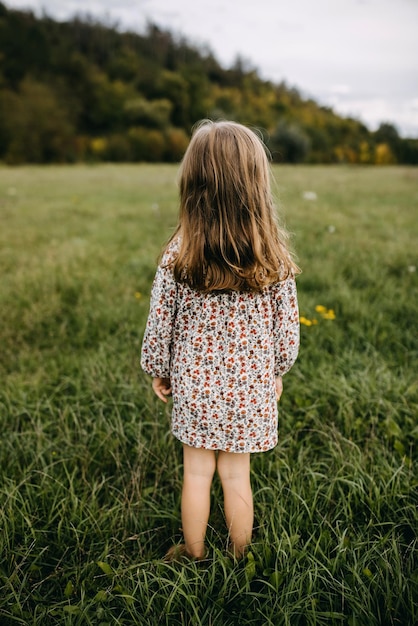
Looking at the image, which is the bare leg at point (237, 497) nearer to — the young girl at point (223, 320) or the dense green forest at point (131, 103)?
the young girl at point (223, 320)

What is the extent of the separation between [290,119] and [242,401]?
190 feet

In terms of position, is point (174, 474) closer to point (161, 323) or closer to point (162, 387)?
point (162, 387)

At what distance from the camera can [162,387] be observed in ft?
5.83

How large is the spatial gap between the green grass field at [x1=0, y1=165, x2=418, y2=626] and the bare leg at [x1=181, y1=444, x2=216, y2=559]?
8cm

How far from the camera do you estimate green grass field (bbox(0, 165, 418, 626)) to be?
4.81ft

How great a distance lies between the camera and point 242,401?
1.59 metres

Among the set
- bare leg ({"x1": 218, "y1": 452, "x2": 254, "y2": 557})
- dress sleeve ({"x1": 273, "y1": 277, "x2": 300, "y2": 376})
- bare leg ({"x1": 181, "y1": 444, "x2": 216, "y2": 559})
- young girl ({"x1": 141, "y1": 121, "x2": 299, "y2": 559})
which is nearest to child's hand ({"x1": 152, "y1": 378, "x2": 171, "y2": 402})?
young girl ({"x1": 141, "y1": 121, "x2": 299, "y2": 559})

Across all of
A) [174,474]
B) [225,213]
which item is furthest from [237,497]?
[225,213]

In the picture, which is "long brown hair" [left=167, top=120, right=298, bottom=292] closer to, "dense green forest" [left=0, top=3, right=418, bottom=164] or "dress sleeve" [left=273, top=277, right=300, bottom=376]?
"dress sleeve" [left=273, top=277, right=300, bottom=376]

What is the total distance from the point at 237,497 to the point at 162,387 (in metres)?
0.52

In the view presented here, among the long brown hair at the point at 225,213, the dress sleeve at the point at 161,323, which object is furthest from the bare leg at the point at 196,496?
the long brown hair at the point at 225,213

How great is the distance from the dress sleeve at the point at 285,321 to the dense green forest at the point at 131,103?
73.2 feet

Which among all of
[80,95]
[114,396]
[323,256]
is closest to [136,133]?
[80,95]

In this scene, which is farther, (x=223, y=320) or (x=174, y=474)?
(x=174, y=474)
